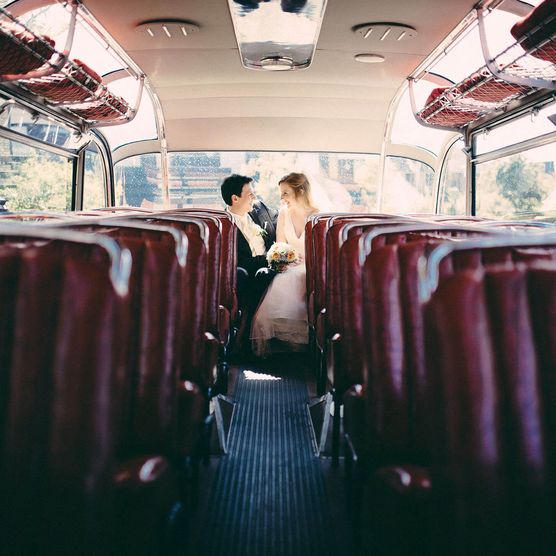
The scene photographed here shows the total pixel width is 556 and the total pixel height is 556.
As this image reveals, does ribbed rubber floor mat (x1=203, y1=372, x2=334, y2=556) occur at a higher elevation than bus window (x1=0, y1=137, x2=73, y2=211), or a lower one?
lower

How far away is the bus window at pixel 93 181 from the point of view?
5.47 m

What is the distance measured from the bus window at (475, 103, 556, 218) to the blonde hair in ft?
5.47

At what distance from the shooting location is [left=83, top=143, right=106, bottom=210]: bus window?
5.47 m

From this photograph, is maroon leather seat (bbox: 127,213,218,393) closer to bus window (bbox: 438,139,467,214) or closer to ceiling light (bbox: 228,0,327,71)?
ceiling light (bbox: 228,0,327,71)

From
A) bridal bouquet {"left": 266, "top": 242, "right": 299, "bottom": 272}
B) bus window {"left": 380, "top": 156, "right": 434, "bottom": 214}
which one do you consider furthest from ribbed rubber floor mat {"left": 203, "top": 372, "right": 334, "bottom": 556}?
bus window {"left": 380, "top": 156, "right": 434, "bottom": 214}

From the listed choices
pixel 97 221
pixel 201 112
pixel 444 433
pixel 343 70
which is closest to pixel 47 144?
pixel 201 112

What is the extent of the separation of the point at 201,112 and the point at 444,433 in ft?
18.8

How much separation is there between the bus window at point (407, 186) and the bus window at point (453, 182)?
0.77 ft

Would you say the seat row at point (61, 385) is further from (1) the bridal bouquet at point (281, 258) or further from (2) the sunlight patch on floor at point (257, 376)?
(1) the bridal bouquet at point (281, 258)

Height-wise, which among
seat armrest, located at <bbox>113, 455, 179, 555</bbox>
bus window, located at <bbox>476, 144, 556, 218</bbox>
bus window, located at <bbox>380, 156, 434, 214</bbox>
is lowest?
seat armrest, located at <bbox>113, 455, 179, 555</bbox>

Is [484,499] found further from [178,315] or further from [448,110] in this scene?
[448,110]

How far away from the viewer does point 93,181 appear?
5.73 m

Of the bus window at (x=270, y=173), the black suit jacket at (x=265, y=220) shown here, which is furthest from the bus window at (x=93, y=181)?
the black suit jacket at (x=265, y=220)

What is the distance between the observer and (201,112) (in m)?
6.07
